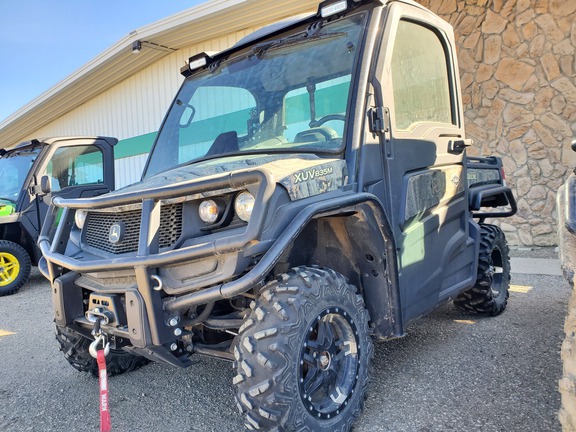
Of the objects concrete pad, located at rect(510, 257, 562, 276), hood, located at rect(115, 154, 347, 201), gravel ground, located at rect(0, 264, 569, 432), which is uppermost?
hood, located at rect(115, 154, 347, 201)

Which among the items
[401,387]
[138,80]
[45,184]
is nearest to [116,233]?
[401,387]

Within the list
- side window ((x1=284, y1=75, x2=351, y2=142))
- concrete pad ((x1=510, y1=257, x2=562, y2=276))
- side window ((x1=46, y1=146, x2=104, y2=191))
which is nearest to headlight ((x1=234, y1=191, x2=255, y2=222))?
side window ((x1=284, y1=75, x2=351, y2=142))

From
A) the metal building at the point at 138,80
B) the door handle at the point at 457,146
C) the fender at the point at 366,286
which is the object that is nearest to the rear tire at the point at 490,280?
the door handle at the point at 457,146

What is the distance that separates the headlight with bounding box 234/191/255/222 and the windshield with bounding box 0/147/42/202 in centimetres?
619

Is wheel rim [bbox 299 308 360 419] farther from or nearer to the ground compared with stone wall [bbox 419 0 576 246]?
nearer to the ground

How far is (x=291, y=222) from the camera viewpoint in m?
2.09

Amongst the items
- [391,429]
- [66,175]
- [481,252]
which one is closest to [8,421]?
[391,429]

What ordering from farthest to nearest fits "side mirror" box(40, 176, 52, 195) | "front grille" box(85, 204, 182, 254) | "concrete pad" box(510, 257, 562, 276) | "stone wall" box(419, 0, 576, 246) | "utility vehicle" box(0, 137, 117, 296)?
1. "stone wall" box(419, 0, 576, 246)
2. "utility vehicle" box(0, 137, 117, 296)
3. "side mirror" box(40, 176, 52, 195)
4. "concrete pad" box(510, 257, 562, 276)
5. "front grille" box(85, 204, 182, 254)

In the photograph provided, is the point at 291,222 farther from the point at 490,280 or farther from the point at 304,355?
the point at 490,280

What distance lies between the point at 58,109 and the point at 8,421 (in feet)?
54.0

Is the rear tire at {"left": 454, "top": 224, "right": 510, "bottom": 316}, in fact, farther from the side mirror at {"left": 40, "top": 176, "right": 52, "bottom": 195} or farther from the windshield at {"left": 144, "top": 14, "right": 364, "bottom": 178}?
the side mirror at {"left": 40, "top": 176, "right": 52, "bottom": 195}

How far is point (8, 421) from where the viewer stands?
9.22 ft

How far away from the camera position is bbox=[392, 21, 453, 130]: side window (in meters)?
2.92

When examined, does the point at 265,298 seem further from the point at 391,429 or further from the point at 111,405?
the point at 111,405
